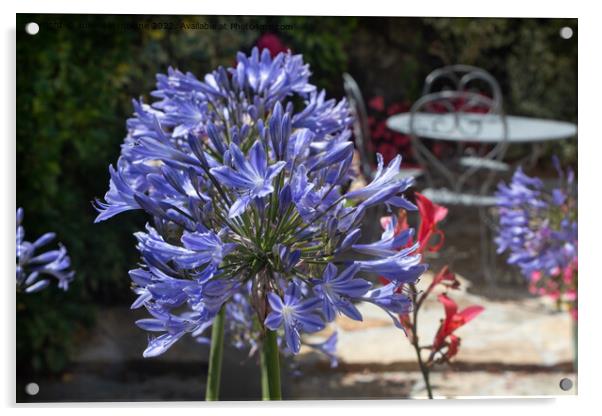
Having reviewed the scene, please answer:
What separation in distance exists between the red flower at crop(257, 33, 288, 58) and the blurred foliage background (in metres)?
0.02

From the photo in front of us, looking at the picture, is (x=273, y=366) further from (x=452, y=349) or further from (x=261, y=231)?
(x=452, y=349)

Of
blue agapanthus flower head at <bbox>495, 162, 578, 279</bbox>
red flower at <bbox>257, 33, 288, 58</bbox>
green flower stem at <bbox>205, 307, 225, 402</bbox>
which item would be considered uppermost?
red flower at <bbox>257, 33, 288, 58</bbox>

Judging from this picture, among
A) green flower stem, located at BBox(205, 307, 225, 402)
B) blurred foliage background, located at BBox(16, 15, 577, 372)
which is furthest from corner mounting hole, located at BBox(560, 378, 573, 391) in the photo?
green flower stem, located at BBox(205, 307, 225, 402)

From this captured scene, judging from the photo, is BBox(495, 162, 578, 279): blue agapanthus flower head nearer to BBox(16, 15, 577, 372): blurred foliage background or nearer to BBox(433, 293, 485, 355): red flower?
BBox(16, 15, 577, 372): blurred foliage background

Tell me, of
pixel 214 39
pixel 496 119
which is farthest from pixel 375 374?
pixel 214 39

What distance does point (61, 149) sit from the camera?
249 centimetres

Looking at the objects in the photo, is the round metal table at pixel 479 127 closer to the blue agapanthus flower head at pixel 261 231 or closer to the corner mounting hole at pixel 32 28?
the corner mounting hole at pixel 32 28

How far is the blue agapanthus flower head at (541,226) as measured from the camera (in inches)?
83.7

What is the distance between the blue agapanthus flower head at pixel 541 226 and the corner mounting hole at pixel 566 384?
1.39ft

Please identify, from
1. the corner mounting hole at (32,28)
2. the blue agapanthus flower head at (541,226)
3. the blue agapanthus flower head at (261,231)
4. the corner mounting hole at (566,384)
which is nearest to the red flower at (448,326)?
the blue agapanthus flower head at (261,231)

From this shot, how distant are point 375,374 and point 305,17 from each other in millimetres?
1104

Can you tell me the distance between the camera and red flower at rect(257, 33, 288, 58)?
2.29m

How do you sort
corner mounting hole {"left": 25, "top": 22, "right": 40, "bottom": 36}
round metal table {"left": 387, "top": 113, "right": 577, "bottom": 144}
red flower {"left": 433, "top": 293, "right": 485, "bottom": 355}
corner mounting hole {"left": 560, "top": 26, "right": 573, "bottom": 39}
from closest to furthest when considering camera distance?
red flower {"left": 433, "top": 293, "right": 485, "bottom": 355}, corner mounting hole {"left": 25, "top": 22, "right": 40, "bottom": 36}, corner mounting hole {"left": 560, "top": 26, "right": 573, "bottom": 39}, round metal table {"left": 387, "top": 113, "right": 577, "bottom": 144}
